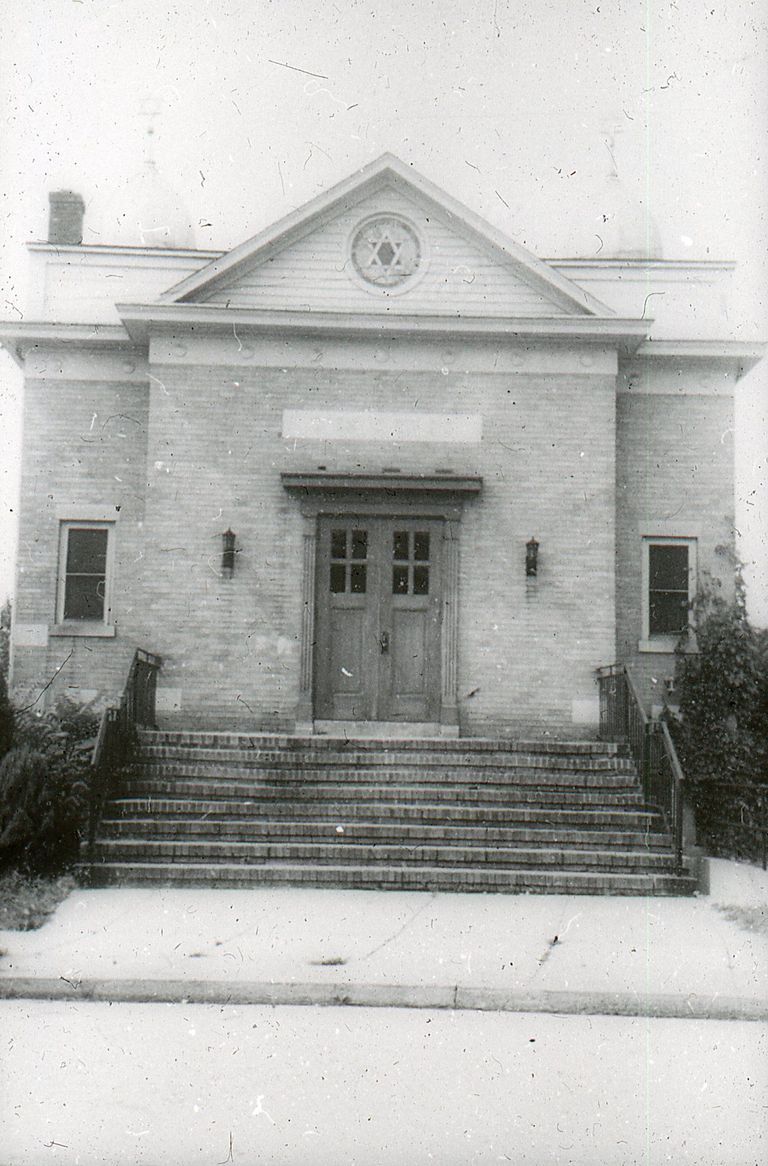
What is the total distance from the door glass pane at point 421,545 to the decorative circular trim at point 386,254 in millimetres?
2949

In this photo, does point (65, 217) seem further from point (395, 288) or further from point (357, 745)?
point (357, 745)

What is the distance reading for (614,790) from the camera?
35.9 feet

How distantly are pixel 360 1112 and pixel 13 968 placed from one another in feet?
9.51

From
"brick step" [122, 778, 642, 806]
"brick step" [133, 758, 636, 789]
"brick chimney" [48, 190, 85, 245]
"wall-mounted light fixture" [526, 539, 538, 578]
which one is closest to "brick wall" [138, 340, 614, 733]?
"wall-mounted light fixture" [526, 539, 538, 578]

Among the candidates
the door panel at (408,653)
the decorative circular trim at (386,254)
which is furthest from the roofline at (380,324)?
the door panel at (408,653)

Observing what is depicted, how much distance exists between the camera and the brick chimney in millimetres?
15469

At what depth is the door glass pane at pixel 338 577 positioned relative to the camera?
13367 millimetres

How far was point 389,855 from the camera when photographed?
9.75 metres

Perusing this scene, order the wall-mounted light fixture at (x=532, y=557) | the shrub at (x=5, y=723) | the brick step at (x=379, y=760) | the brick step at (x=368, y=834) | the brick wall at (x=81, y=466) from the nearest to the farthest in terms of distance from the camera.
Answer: the shrub at (x=5, y=723) → the brick step at (x=368, y=834) → the brick step at (x=379, y=760) → the wall-mounted light fixture at (x=532, y=557) → the brick wall at (x=81, y=466)

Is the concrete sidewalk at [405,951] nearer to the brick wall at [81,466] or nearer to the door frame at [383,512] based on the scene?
the door frame at [383,512]

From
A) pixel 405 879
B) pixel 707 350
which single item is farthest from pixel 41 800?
pixel 707 350

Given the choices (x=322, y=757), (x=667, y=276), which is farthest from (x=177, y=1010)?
(x=667, y=276)

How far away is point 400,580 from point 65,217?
711 centimetres

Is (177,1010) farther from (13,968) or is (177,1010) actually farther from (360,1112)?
(360,1112)
